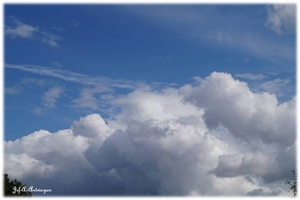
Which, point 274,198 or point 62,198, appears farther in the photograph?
point 274,198

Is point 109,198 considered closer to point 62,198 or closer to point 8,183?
point 62,198

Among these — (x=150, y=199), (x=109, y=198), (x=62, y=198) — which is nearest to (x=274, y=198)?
(x=150, y=199)

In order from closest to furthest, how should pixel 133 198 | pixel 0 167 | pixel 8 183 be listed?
pixel 133 198 < pixel 0 167 < pixel 8 183

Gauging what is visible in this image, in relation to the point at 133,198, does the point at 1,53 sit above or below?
above

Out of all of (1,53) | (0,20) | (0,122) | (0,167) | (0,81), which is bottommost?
(0,167)

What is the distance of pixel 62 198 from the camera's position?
22.8 metres

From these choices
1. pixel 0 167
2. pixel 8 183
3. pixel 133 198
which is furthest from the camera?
pixel 8 183

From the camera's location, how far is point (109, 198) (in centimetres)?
2317

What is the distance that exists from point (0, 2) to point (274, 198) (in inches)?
818

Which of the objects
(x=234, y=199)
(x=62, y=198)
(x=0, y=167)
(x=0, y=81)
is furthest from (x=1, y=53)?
(x=234, y=199)

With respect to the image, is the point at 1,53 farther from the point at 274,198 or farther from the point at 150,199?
the point at 274,198

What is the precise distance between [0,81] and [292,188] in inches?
2036

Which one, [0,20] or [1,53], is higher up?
[0,20]

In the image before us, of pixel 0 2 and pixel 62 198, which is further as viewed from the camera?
pixel 0 2
